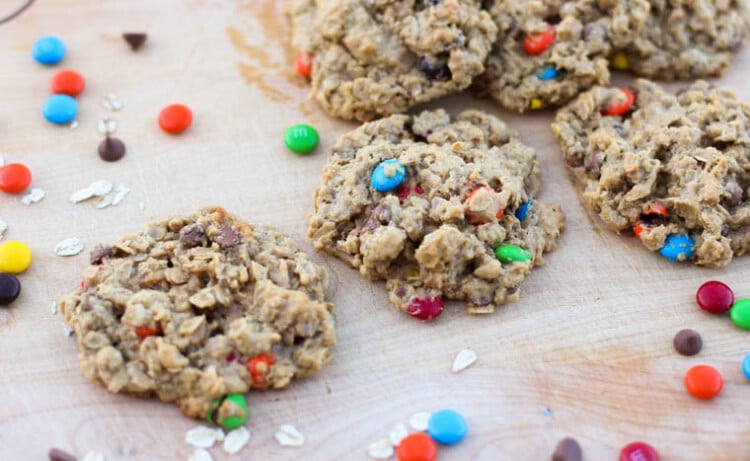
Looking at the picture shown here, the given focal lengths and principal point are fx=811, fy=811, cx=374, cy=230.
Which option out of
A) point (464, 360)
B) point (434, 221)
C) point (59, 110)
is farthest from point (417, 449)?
point (59, 110)

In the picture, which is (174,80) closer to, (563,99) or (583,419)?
(563,99)

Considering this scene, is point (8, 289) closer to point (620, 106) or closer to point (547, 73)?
point (547, 73)

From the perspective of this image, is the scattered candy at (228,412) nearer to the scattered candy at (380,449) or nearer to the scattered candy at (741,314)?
the scattered candy at (380,449)

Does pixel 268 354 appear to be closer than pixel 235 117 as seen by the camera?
Yes

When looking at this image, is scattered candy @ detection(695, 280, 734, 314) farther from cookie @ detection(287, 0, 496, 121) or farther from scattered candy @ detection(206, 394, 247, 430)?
scattered candy @ detection(206, 394, 247, 430)

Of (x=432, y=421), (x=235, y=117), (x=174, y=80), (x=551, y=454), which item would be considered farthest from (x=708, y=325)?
(x=174, y=80)

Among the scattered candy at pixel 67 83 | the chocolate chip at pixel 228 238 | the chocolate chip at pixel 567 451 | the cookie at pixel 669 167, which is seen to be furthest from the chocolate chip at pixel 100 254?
the cookie at pixel 669 167
